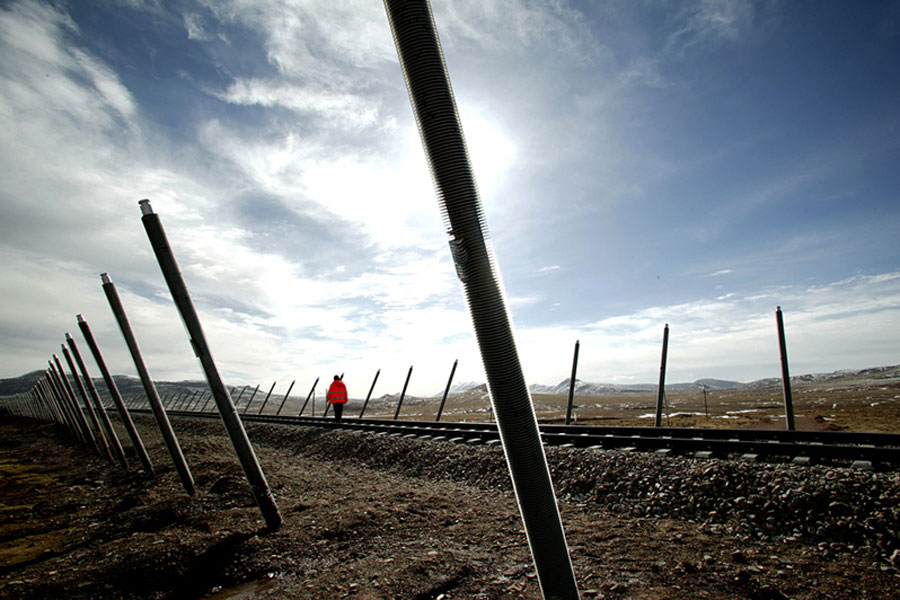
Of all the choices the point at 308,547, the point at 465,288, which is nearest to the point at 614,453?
the point at 308,547

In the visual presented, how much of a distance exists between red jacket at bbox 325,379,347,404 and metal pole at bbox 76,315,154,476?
6.53 metres

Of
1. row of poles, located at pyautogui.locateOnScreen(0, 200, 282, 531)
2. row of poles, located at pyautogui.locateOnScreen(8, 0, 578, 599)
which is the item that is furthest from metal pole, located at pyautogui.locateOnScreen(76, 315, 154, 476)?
row of poles, located at pyautogui.locateOnScreen(8, 0, 578, 599)

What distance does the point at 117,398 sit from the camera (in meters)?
13.0

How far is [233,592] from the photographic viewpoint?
181 inches

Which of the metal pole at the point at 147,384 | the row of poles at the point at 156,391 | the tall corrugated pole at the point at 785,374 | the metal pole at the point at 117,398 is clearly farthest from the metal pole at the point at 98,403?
the tall corrugated pole at the point at 785,374

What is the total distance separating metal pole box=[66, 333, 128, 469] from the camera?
613 inches

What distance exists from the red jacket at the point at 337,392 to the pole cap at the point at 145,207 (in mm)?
12810

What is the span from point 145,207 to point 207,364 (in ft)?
8.35

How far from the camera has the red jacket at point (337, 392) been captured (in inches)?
714

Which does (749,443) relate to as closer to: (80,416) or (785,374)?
(785,374)

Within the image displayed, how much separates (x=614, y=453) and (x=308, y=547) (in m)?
5.17

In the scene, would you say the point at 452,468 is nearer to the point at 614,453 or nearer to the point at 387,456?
the point at 387,456

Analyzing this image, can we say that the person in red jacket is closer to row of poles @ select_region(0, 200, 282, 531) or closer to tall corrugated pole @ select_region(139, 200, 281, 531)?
row of poles @ select_region(0, 200, 282, 531)

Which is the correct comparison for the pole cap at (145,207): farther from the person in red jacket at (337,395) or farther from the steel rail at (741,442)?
the person in red jacket at (337,395)
